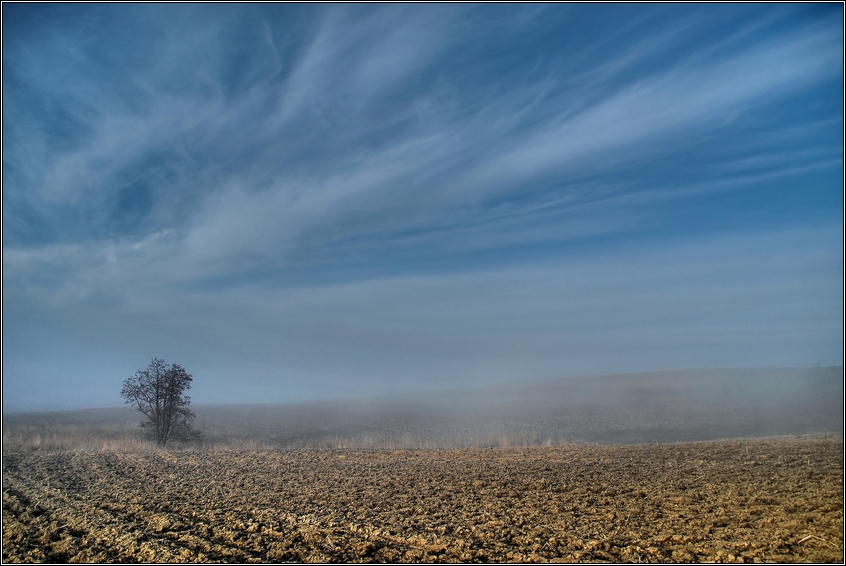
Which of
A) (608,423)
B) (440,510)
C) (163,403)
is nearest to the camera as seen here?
(440,510)

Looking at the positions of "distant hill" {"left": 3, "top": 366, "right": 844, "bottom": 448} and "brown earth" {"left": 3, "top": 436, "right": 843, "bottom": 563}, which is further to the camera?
"distant hill" {"left": 3, "top": 366, "right": 844, "bottom": 448}

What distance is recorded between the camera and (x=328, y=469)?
531 inches

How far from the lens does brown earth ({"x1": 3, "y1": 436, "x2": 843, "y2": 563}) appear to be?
21.9 ft

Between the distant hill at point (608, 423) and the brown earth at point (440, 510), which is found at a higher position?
the brown earth at point (440, 510)

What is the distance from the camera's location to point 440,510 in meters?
8.62

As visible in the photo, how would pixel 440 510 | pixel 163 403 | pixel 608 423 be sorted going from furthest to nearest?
pixel 608 423
pixel 163 403
pixel 440 510

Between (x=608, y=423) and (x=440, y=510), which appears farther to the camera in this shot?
(x=608, y=423)

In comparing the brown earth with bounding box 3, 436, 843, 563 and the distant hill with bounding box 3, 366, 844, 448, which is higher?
the brown earth with bounding box 3, 436, 843, 563

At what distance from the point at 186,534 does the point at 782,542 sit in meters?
8.38

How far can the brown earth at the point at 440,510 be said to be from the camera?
263 inches

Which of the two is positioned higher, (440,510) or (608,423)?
(440,510)

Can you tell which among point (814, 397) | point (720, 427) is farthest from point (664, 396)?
point (720, 427)

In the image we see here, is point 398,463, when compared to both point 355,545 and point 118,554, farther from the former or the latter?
point 118,554

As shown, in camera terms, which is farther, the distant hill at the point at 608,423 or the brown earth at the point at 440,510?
the distant hill at the point at 608,423
